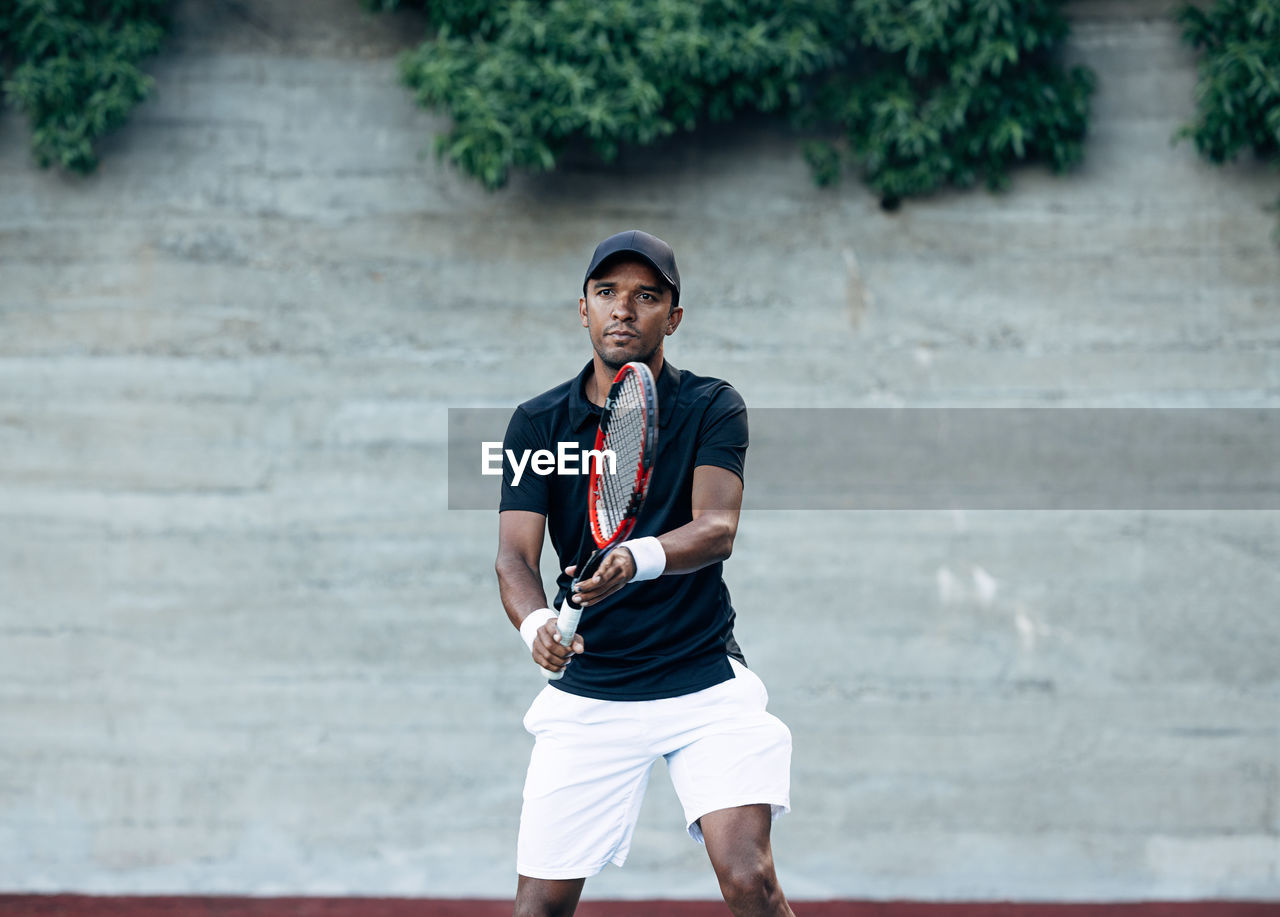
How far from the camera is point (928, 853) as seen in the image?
548 cm

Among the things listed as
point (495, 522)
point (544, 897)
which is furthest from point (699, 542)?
point (495, 522)

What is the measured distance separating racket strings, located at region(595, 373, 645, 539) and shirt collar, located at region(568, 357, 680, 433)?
0.18 metres

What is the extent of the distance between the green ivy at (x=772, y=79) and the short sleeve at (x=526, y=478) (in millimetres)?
2238

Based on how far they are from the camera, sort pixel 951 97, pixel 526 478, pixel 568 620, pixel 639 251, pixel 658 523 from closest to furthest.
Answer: pixel 568 620
pixel 639 251
pixel 658 523
pixel 526 478
pixel 951 97

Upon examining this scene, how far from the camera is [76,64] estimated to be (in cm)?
532

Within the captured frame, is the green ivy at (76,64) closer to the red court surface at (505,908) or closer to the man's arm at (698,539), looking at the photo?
the red court surface at (505,908)

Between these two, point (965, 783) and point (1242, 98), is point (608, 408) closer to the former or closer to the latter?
point (965, 783)

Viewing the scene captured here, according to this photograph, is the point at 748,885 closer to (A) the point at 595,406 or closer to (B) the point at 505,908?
(A) the point at 595,406

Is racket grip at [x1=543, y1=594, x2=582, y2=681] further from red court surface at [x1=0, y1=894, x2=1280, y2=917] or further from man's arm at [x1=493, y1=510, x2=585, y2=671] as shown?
red court surface at [x1=0, y1=894, x2=1280, y2=917]

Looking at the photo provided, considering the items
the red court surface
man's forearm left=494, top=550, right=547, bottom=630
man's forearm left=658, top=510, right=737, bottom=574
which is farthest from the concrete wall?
man's forearm left=658, top=510, right=737, bottom=574

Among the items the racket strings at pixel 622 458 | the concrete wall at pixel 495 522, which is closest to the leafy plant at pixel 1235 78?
the concrete wall at pixel 495 522

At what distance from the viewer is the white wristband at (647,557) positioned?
2.78 meters

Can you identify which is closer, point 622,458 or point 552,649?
point 552,649

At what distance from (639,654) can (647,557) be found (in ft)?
1.65
